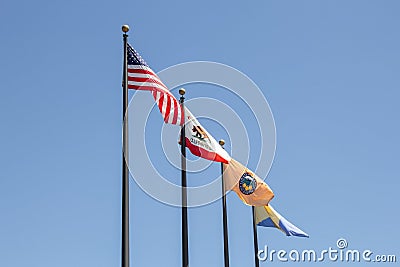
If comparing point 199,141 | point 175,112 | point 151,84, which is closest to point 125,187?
point 151,84

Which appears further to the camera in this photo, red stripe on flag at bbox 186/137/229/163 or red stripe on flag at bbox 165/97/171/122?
red stripe on flag at bbox 186/137/229/163

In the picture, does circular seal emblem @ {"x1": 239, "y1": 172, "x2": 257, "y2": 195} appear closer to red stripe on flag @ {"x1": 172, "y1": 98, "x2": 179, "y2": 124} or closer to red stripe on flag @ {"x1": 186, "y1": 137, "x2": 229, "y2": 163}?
red stripe on flag @ {"x1": 186, "y1": 137, "x2": 229, "y2": 163}

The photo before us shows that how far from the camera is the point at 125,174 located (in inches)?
549

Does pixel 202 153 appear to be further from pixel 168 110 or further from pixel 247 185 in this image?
pixel 247 185

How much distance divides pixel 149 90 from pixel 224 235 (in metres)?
6.21

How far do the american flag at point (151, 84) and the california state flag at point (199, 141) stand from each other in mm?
964

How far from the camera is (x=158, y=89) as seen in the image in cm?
1695

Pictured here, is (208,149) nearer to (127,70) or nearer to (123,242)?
(127,70)

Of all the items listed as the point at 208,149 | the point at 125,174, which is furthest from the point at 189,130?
the point at 125,174

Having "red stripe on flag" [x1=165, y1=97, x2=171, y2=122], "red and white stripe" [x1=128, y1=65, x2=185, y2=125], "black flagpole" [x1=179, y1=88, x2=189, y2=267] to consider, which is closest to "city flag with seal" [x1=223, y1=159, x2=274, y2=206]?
"black flagpole" [x1=179, y1=88, x2=189, y2=267]

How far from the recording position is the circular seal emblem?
69.1 feet

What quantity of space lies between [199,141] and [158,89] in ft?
8.02

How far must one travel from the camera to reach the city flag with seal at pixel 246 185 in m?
20.8

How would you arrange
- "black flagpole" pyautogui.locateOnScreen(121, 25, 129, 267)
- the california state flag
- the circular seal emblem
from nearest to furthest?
"black flagpole" pyautogui.locateOnScreen(121, 25, 129, 267) < the california state flag < the circular seal emblem
